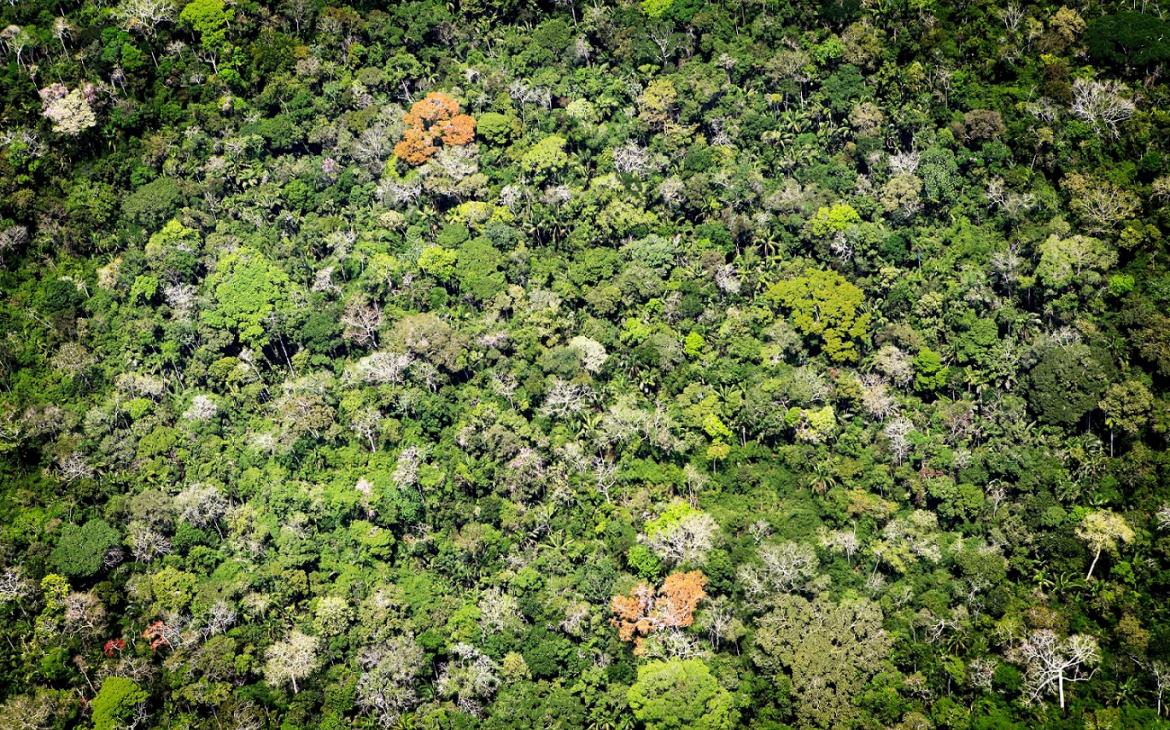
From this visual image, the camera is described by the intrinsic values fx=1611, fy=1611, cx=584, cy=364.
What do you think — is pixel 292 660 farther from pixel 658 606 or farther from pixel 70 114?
pixel 70 114

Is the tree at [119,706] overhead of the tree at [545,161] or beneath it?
beneath

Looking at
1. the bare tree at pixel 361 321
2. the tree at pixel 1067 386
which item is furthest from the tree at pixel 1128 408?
A: the bare tree at pixel 361 321

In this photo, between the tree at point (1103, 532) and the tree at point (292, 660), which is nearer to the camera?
the tree at point (1103, 532)

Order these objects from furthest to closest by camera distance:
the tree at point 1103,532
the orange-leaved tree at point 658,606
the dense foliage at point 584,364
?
the orange-leaved tree at point 658,606 < the dense foliage at point 584,364 < the tree at point 1103,532

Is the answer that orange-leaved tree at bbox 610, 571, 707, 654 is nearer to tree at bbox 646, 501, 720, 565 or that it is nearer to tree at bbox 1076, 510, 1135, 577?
tree at bbox 646, 501, 720, 565

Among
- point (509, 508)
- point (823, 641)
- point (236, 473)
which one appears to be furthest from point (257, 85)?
point (823, 641)

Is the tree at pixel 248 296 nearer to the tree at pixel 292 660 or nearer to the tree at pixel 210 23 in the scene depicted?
the tree at pixel 210 23

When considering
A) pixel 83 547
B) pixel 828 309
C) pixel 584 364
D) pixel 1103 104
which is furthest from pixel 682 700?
pixel 1103 104

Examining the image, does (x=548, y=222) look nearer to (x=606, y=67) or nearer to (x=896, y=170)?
(x=606, y=67)

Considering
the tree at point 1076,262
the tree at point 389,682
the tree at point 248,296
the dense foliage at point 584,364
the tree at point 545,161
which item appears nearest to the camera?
the tree at point 389,682
